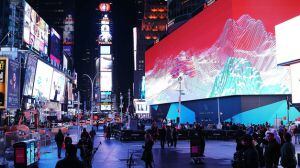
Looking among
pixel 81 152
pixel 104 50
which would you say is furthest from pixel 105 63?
pixel 81 152

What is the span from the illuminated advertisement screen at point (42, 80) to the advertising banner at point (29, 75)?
2.03 meters

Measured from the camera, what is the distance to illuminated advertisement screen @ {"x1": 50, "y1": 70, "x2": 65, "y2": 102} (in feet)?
269

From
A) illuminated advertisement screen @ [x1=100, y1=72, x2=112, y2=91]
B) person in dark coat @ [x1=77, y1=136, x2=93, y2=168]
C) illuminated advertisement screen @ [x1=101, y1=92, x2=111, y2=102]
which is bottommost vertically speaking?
person in dark coat @ [x1=77, y1=136, x2=93, y2=168]

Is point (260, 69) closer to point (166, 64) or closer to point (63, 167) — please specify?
point (166, 64)

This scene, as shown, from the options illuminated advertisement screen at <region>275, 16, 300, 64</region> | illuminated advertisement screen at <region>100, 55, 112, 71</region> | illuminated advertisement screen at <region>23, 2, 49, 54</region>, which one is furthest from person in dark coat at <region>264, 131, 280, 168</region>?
illuminated advertisement screen at <region>100, 55, 112, 71</region>

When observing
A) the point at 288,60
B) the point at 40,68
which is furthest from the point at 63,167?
the point at 40,68

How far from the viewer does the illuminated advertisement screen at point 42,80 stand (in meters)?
67.1

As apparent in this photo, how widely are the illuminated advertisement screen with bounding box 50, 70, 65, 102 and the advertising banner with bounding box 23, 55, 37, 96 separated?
16.6m

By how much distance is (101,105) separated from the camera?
524ft

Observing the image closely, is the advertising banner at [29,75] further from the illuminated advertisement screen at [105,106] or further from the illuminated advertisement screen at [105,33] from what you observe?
the illuminated advertisement screen at [105,33]

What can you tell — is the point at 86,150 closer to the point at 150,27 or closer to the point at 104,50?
the point at 104,50

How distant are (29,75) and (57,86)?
2376 cm

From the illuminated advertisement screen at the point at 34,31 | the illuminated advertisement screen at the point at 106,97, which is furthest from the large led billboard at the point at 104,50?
the illuminated advertisement screen at the point at 34,31

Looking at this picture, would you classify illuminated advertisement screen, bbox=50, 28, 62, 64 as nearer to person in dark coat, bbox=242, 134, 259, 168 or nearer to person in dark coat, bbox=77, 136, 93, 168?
person in dark coat, bbox=77, 136, 93, 168
